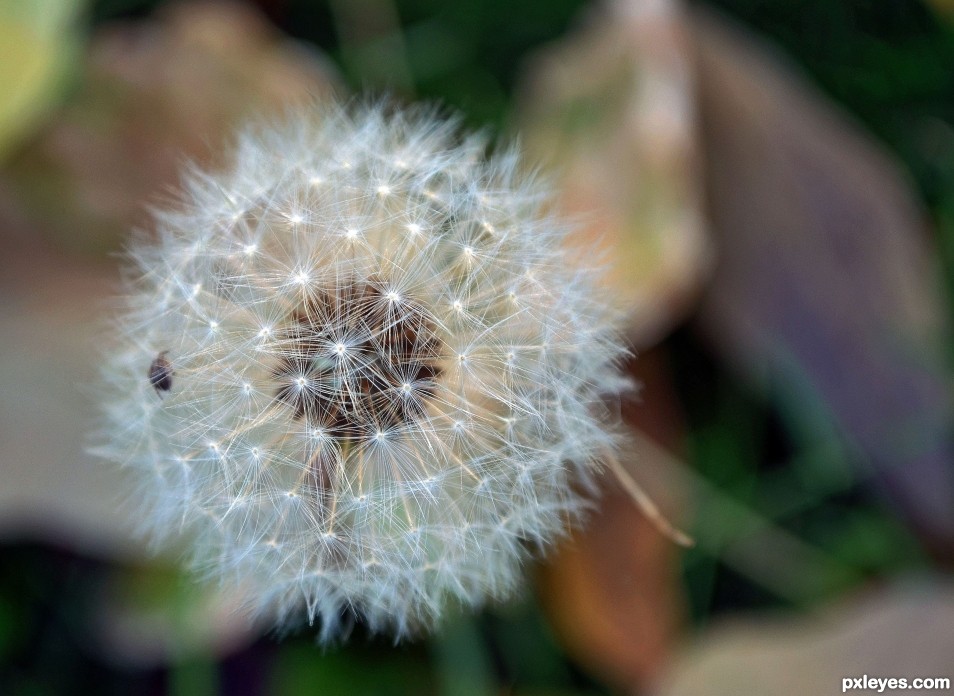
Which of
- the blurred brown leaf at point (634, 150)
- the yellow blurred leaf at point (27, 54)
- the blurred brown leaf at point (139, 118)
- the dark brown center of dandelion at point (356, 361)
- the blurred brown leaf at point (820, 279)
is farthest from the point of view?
the blurred brown leaf at point (820, 279)

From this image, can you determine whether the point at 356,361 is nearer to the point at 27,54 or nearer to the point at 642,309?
the point at 642,309

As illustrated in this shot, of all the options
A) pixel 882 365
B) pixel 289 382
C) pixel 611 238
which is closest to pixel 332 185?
pixel 289 382

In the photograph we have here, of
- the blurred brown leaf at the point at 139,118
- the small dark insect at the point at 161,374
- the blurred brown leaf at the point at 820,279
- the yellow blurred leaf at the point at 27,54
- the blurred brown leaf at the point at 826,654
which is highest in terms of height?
the yellow blurred leaf at the point at 27,54

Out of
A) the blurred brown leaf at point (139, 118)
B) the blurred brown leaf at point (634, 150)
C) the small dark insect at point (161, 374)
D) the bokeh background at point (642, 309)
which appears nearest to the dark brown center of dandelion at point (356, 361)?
the small dark insect at point (161, 374)

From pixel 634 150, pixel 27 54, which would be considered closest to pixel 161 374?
pixel 27 54

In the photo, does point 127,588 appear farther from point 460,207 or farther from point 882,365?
point 882,365

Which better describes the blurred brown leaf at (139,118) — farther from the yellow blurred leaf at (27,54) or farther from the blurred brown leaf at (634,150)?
the blurred brown leaf at (634,150)
